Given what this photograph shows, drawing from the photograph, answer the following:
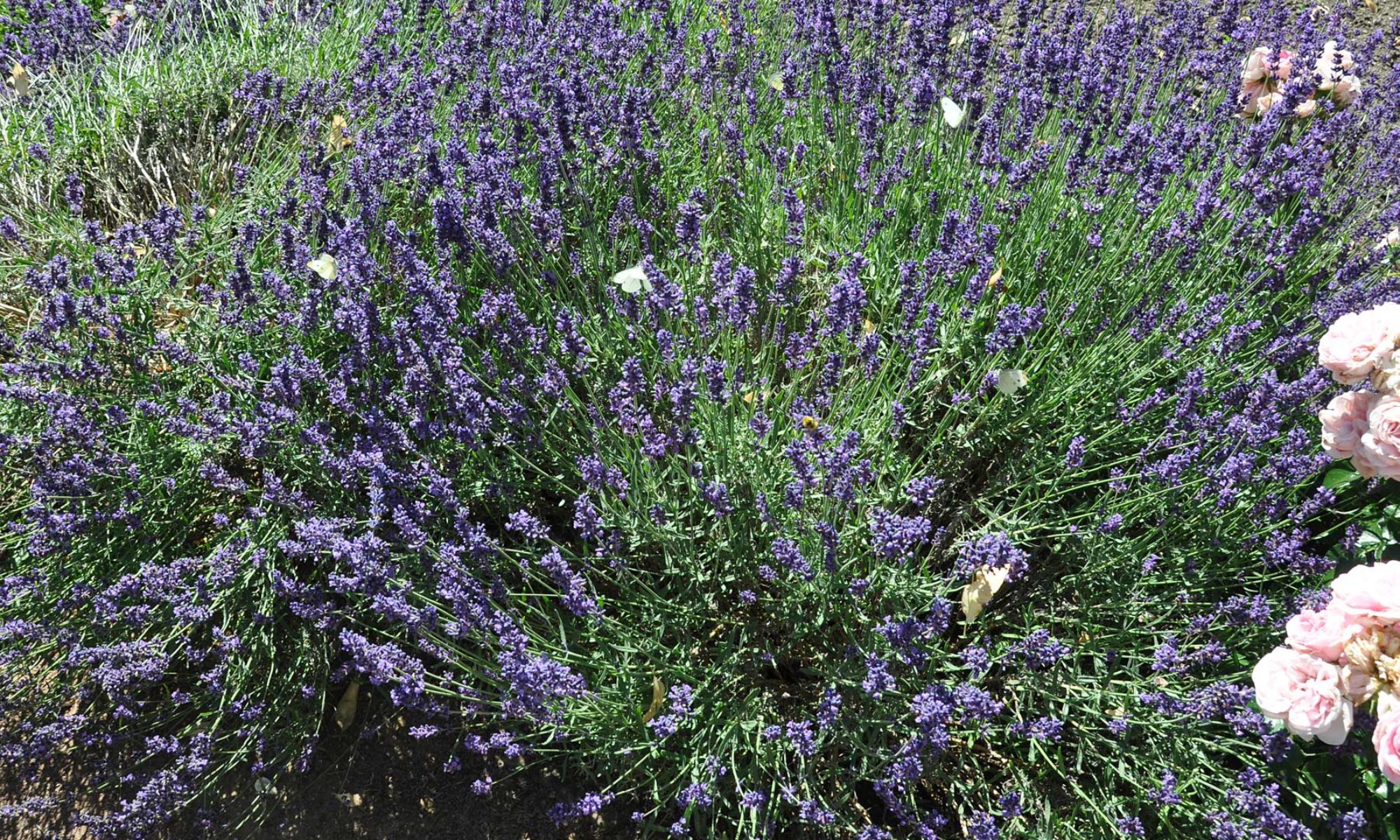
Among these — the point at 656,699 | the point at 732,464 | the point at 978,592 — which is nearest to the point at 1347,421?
the point at 978,592

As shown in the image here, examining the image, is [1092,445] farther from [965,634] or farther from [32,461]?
[32,461]

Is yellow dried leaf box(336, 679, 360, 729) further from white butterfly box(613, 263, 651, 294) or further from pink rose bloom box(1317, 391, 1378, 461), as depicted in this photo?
pink rose bloom box(1317, 391, 1378, 461)

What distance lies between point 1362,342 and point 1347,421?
0.52ft

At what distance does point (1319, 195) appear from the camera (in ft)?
9.23

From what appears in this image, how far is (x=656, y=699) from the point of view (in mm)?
2244

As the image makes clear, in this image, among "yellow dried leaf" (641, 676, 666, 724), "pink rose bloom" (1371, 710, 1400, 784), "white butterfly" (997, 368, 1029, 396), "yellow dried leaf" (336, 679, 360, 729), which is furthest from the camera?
"yellow dried leaf" (336, 679, 360, 729)

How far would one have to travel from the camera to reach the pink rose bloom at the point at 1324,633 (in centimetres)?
175

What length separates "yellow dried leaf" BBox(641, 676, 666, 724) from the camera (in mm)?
2238

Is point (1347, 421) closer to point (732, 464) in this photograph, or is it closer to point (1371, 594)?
point (1371, 594)

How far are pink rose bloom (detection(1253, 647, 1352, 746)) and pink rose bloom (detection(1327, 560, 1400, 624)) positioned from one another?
0.35ft

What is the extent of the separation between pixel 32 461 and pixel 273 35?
2.56m

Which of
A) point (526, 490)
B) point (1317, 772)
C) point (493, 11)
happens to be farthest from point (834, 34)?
point (1317, 772)

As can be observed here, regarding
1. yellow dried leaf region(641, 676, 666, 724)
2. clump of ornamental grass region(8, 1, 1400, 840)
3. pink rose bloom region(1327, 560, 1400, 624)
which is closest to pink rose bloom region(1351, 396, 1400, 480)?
clump of ornamental grass region(8, 1, 1400, 840)

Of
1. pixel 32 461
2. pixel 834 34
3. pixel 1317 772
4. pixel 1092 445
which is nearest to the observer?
pixel 1317 772
